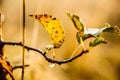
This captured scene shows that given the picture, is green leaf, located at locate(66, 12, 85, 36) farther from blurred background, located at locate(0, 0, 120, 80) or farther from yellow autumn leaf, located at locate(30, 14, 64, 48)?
blurred background, located at locate(0, 0, 120, 80)

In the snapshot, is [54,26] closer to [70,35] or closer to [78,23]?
[78,23]

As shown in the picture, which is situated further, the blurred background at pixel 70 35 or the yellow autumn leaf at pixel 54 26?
the blurred background at pixel 70 35

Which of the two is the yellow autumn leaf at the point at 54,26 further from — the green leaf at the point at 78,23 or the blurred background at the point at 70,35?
the blurred background at the point at 70,35

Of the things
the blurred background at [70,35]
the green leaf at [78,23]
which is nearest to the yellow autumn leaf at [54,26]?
the green leaf at [78,23]

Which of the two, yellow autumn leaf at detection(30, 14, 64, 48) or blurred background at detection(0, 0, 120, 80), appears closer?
yellow autumn leaf at detection(30, 14, 64, 48)

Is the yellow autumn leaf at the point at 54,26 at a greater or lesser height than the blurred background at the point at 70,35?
greater

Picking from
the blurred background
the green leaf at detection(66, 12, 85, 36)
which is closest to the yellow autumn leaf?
the green leaf at detection(66, 12, 85, 36)

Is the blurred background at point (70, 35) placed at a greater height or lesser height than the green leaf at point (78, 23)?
lesser

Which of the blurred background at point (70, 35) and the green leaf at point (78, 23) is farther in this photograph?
the blurred background at point (70, 35)

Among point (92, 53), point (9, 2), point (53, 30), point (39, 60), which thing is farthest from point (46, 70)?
point (53, 30)
